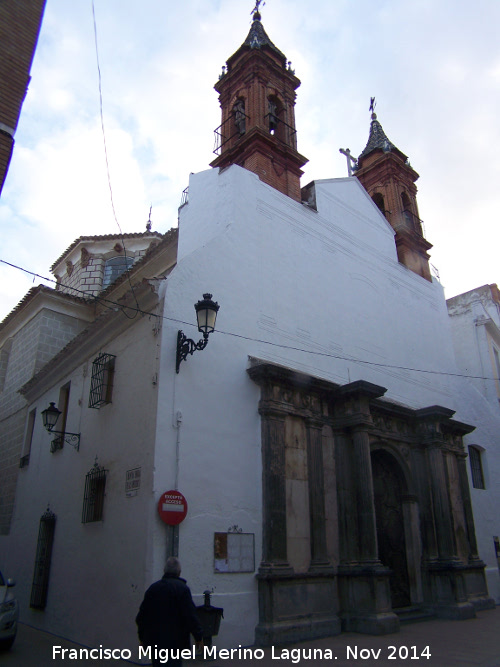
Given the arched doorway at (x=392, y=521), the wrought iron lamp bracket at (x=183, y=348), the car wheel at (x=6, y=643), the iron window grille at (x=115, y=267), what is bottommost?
the car wheel at (x=6, y=643)

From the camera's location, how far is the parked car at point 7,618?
27.2 ft

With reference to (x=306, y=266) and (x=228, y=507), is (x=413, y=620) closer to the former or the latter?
(x=228, y=507)

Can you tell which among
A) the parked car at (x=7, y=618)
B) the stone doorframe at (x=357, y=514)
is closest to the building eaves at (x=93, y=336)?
the stone doorframe at (x=357, y=514)

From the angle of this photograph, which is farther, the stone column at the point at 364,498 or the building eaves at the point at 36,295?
the building eaves at the point at 36,295

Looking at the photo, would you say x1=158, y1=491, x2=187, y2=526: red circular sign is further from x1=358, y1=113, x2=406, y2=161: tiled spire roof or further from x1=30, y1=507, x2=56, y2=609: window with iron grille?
x1=358, y1=113, x2=406, y2=161: tiled spire roof

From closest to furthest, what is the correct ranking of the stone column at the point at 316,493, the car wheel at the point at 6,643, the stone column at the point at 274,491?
the car wheel at the point at 6,643, the stone column at the point at 274,491, the stone column at the point at 316,493

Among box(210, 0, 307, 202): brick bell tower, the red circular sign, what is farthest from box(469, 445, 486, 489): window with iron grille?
the red circular sign

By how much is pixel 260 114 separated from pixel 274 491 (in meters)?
9.66

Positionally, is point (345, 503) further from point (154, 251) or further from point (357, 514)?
point (154, 251)

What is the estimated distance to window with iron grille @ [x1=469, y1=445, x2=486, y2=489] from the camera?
50.5ft

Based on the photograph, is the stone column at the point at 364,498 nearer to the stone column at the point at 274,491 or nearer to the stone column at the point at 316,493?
the stone column at the point at 316,493

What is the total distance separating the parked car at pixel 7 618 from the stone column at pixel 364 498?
5.96m

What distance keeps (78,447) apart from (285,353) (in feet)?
14.8

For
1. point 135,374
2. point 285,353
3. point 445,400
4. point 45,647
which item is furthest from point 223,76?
point 45,647
